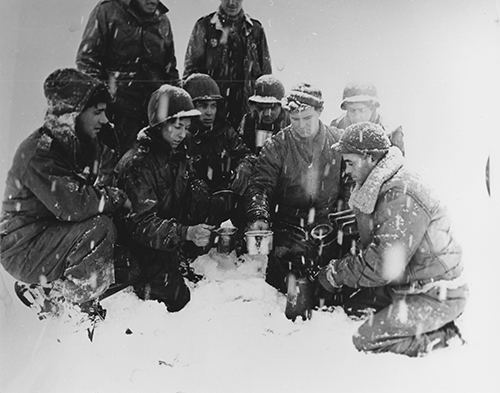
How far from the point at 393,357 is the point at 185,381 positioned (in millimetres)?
821

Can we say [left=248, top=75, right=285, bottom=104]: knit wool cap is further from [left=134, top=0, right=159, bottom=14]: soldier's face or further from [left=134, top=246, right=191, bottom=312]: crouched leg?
[left=134, top=246, right=191, bottom=312]: crouched leg

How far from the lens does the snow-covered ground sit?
2891mm

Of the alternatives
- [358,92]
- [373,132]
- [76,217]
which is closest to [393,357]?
[373,132]

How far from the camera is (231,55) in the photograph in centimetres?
305

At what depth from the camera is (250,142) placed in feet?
10.00

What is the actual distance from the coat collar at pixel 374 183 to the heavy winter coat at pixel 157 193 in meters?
0.64

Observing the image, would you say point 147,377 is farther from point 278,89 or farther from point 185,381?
point 278,89

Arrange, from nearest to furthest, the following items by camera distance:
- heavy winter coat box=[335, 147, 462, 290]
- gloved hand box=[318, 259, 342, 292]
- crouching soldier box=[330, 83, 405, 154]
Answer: heavy winter coat box=[335, 147, 462, 290] < gloved hand box=[318, 259, 342, 292] < crouching soldier box=[330, 83, 405, 154]

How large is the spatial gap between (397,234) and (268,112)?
0.75m

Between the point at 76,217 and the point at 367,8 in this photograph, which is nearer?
the point at 76,217

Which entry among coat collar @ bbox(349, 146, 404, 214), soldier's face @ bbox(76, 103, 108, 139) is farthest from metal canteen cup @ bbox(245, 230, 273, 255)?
soldier's face @ bbox(76, 103, 108, 139)

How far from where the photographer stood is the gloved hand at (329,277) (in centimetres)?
283

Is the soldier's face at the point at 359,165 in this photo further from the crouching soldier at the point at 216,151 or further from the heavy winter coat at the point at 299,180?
the crouching soldier at the point at 216,151

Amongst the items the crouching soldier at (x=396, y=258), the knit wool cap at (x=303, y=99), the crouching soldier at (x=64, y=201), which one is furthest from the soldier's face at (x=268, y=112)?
the crouching soldier at (x=64, y=201)
